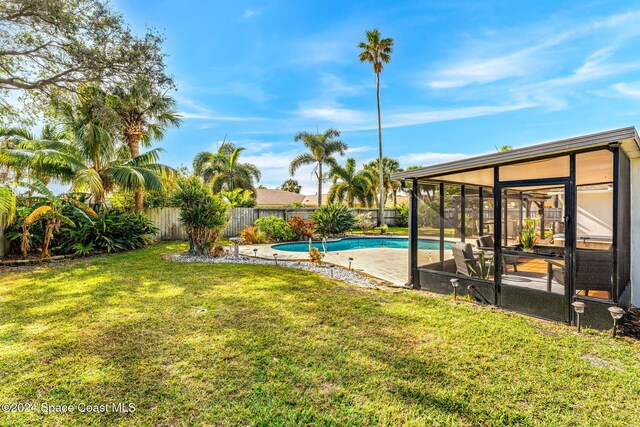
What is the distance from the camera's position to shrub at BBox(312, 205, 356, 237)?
55.2 ft

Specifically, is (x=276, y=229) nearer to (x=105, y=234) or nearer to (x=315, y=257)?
(x=315, y=257)

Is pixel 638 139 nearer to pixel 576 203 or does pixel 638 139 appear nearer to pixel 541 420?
pixel 576 203

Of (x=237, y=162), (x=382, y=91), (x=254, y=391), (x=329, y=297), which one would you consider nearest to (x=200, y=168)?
(x=237, y=162)

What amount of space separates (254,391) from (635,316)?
20.6ft

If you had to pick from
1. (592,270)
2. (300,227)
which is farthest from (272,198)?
(592,270)

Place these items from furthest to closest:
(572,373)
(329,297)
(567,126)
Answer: (567,126) → (329,297) → (572,373)

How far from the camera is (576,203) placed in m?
4.27

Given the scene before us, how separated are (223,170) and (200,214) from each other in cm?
1567

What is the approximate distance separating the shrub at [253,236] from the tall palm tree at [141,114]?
5063 mm

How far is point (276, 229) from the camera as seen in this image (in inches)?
587

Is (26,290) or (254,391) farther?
(26,290)

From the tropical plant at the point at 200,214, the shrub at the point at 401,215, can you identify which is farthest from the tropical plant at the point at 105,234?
the shrub at the point at 401,215

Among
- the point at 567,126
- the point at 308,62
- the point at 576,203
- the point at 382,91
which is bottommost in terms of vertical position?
the point at 576,203

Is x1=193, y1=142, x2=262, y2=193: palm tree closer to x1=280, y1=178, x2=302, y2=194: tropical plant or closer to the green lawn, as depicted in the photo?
the green lawn
